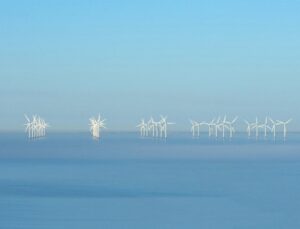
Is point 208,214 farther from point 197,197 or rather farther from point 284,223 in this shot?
point 197,197

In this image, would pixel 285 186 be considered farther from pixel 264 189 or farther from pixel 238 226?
pixel 238 226

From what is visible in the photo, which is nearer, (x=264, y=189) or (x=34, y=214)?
(x=34, y=214)

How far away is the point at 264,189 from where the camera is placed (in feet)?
127

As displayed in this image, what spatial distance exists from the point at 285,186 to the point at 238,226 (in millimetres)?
15000

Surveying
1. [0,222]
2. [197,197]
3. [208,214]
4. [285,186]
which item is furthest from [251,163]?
[0,222]

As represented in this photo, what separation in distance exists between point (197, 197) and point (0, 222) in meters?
11.3

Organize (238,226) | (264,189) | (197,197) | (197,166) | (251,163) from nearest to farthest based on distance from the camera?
1. (238,226)
2. (197,197)
3. (264,189)
4. (197,166)
5. (251,163)

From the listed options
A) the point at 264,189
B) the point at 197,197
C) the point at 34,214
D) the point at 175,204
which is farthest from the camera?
the point at 264,189

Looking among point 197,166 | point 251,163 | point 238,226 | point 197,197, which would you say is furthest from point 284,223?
point 251,163

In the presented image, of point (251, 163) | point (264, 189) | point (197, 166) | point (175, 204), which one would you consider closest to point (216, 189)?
point (264, 189)

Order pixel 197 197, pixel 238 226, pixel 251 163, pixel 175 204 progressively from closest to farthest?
1. pixel 238 226
2. pixel 175 204
3. pixel 197 197
4. pixel 251 163

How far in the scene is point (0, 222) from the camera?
86.3ft

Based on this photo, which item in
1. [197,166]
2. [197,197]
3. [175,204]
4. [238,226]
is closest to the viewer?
[238,226]

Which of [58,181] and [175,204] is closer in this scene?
[175,204]
